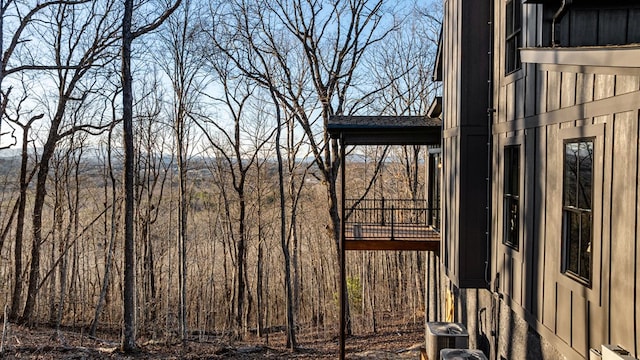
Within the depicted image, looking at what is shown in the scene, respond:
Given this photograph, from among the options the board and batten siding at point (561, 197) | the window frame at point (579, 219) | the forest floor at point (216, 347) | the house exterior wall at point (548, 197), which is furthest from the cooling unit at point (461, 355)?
the forest floor at point (216, 347)

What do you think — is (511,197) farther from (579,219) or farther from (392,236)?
(392,236)

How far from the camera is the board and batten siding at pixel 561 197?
2.58 m

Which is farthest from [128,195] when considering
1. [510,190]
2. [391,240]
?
[510,190]

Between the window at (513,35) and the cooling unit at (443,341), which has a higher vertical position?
the window at (513,35)

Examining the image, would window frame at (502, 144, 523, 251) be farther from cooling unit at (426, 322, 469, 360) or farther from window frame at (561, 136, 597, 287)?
cooling unit at (426, 322, 469, 360)

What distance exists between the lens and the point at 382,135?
7840mm

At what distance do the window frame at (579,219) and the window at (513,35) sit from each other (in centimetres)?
166

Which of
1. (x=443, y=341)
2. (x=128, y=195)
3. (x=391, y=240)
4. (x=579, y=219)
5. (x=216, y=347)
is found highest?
(x=579, y=219)

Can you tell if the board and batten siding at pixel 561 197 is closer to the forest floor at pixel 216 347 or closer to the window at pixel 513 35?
the window at pixel 513 35

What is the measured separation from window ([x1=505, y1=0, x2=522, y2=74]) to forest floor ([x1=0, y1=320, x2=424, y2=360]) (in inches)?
311

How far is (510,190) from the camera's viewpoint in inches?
189

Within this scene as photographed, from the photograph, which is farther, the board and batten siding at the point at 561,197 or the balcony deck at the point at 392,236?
the balcony deck at the point at 392,236

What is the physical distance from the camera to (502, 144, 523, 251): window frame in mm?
4461

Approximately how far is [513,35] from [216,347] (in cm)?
1018
